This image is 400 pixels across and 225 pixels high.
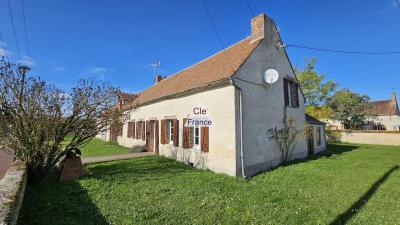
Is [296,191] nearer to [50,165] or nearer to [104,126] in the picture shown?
[104,126]

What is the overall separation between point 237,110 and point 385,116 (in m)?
46.1

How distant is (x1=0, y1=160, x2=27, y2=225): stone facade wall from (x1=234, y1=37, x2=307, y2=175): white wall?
21.9 ft

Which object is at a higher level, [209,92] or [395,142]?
→ [209,92]

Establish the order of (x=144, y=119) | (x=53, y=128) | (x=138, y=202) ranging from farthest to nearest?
1. (x=144, y=119)
2. (x=53, y=128)
3. (x=138, y=202)

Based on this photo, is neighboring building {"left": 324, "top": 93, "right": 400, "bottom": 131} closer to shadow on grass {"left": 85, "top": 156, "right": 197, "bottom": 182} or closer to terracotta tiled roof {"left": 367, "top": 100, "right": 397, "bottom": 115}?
terracotta tiled roof {"left": 367, "top": 100, "right": 397, "bottom": 115}

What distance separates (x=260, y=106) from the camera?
10867mm

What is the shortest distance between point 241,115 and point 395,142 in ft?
79.3

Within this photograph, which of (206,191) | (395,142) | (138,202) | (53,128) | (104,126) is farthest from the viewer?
(395,142)

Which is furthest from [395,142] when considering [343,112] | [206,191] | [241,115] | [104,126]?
[104,126]

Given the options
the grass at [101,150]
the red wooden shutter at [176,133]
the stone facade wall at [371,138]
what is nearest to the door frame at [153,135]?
the grass at [101,150]

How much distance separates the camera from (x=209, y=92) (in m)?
10.6

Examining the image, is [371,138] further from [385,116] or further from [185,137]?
[185,137]

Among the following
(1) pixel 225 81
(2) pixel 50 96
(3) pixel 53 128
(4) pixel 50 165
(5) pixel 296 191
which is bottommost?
(5) pixel 296 191

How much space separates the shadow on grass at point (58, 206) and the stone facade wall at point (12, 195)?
42 cm
